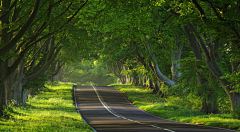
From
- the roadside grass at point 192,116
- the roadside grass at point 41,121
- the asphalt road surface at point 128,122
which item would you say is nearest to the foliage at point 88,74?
the roadside grass at point 192,116

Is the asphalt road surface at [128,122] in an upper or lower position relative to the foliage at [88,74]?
lower

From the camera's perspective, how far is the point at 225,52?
13555 mm

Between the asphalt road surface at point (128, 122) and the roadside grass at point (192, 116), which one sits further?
the roadside grass at point (192, 116)

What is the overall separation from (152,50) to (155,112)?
18.7 ft

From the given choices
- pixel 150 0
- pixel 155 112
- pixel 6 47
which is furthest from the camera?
Answer: pixel 155 112

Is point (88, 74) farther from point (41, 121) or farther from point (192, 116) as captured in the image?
point (41, 121)

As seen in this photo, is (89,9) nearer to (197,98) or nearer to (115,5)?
(115,5)

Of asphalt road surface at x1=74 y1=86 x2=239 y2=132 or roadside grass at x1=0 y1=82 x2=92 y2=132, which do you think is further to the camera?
asphalt road surface at x1=74 y1=86 x2=239 y2=132

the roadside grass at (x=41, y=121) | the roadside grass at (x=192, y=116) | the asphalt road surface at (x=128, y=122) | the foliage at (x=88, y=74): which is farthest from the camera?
the foliage at (x=88, y=74)

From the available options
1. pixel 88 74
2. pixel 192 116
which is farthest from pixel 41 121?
pixel 88 74

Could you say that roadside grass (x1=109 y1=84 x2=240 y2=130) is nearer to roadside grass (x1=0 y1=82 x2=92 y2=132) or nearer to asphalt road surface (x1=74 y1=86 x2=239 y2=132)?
asphalt road surface (x1=74 y1=86 x2=239 y2=132)

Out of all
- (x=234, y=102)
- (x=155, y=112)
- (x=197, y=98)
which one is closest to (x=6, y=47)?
(x=234, y=102)

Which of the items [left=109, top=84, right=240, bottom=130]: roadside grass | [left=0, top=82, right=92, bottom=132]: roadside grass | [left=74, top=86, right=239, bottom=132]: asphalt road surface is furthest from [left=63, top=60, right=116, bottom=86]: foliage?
[left=74, top=86, right=239, bottom=132]: asphalt road surface

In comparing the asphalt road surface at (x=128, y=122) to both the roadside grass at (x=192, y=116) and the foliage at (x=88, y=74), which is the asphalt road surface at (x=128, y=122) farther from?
the foliage at (x=88, y=74)
